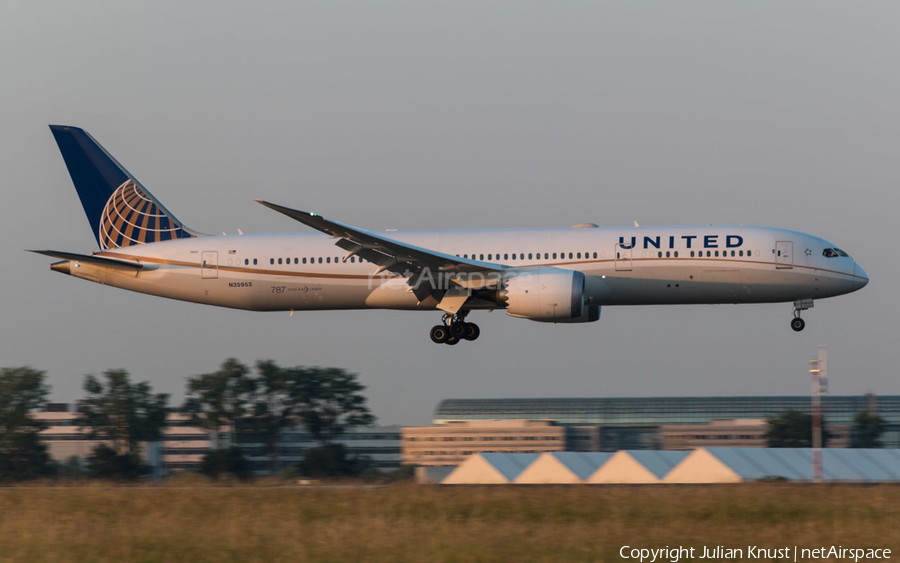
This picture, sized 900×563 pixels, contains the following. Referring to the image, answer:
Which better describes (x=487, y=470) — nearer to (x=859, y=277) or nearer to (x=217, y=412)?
(x=859, y=277)

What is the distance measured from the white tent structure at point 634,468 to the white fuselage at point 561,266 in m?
4.82

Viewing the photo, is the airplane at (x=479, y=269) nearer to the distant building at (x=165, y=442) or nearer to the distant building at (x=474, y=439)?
the distant building at (x=474, y=439)

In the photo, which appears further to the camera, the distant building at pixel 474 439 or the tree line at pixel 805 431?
the tree line at pixel 805 431

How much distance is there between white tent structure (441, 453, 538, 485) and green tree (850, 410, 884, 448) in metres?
48.1

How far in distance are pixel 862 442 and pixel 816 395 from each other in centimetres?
5096

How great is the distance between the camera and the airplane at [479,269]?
99.1 ft

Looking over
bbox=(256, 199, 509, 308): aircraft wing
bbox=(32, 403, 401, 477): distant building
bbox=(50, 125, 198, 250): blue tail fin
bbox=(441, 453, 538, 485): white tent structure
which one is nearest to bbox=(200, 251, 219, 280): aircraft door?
bbox=(50, 125, 198, 250): blue tail fin

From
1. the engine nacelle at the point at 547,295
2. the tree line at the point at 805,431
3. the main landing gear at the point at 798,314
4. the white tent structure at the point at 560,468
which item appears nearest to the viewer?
the white tent structure at the point at 560,468

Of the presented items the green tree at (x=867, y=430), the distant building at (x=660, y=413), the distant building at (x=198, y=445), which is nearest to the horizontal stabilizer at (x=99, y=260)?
the distant building at (x=198, y=445)

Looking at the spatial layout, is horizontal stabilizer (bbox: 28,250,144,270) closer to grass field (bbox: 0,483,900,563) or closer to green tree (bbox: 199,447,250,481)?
grass field (bbox: 0,483,900,563)

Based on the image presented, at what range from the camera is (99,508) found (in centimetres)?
1908

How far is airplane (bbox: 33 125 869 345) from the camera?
3020cm

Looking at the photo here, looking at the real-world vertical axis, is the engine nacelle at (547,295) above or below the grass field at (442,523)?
above

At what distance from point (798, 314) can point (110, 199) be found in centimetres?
2477
